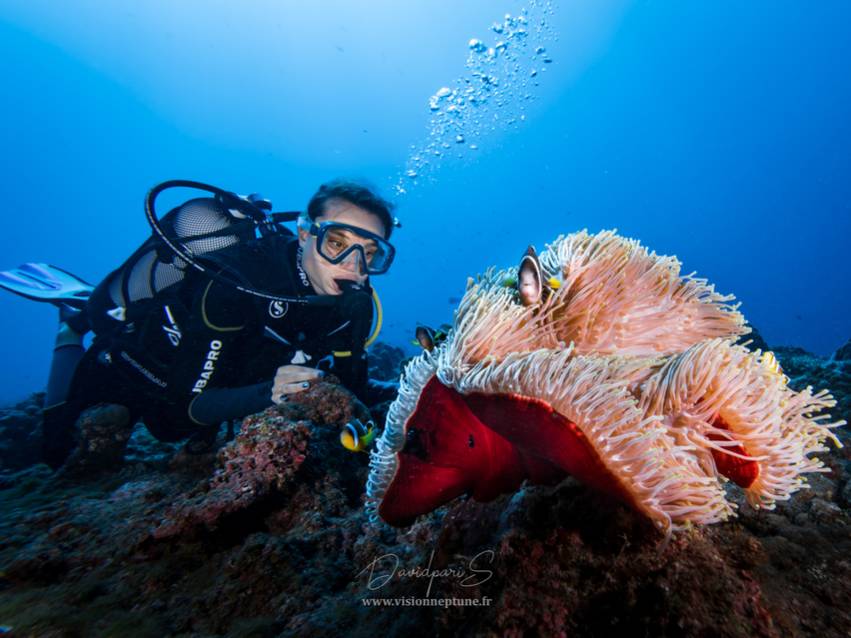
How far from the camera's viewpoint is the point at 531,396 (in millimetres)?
1277

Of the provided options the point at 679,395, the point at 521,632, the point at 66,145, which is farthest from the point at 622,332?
the point at 66,145

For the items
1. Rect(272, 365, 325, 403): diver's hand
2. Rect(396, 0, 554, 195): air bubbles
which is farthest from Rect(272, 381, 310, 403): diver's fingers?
Rect(396, 0, 554, 195): air bubbles

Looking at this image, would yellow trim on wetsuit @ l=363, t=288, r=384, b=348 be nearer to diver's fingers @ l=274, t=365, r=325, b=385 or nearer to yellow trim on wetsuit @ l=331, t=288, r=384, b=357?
yellow trim on wetsuit @ l=331, t=288, r=384, b=357

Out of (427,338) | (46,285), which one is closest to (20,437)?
(46,285)

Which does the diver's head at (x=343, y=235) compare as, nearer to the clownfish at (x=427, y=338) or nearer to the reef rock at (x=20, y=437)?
the clownfish at (x=427, y=338)

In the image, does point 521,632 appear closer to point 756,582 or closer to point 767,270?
point 756,582

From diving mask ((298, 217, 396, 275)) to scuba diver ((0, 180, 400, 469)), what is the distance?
12mm

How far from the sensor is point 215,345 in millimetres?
3820

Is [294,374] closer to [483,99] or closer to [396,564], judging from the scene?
[396,564]

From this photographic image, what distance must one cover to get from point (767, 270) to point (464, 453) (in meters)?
133

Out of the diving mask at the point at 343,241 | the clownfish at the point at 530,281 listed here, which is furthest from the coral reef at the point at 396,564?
the diving mask at the point at 343,241

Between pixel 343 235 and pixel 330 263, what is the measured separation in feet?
1.21

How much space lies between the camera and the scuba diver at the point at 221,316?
3.82 meters

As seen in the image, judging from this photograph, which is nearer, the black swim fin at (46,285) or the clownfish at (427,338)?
the clownfish at (427,338)
